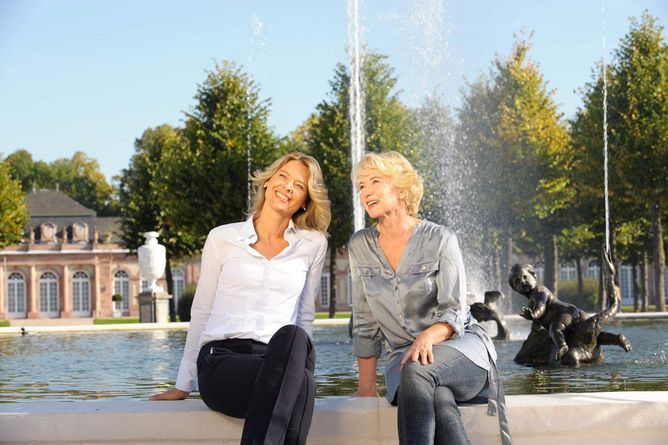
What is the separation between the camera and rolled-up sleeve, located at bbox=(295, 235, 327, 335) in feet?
13.4

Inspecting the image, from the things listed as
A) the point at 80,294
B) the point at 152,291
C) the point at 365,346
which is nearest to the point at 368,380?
the point at 365,346

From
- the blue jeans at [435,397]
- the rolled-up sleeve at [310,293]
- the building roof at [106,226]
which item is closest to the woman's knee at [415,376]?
the blue jeans at [435,397]

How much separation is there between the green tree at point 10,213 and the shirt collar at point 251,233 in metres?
34.5

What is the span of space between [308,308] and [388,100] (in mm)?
26526

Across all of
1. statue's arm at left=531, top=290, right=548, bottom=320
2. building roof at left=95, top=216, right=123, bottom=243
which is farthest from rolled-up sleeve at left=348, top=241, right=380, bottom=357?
building roof at left=95, top=216, right=123, bottom=243

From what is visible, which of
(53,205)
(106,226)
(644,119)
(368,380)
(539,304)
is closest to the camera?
(368,380)

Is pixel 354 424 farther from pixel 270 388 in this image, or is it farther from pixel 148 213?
pixel 148 213

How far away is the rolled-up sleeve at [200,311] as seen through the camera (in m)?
4.05

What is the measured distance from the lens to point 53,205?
68.8 m

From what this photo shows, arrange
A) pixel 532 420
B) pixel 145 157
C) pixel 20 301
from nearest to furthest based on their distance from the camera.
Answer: pixel 532 420, pixel 145 157, pixel 20 301

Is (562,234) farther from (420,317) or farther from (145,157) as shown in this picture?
(420,317)

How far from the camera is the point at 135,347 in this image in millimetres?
12586

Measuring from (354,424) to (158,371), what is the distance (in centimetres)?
504

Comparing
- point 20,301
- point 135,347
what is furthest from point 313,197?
point 20,301
